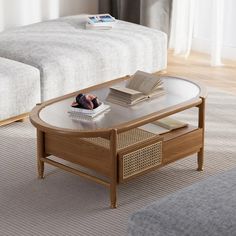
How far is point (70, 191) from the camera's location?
4.01 m

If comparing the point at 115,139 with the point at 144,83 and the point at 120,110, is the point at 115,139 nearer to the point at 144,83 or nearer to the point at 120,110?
the point at 120,110

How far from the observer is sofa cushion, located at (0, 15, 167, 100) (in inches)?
203

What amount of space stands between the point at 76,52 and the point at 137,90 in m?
1.17

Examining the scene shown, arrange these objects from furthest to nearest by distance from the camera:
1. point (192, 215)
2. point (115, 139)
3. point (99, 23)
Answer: point (99, 23)
point (115, 139)
point (192, 215)

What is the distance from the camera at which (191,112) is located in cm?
526

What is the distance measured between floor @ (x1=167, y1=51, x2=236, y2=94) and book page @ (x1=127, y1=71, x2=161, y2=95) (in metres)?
1.59

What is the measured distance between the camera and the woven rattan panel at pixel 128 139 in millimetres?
3942

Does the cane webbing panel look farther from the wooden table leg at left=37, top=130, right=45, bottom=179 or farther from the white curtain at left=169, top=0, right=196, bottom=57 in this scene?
the white curtain at left=169, top=0, right=196, bottom=57

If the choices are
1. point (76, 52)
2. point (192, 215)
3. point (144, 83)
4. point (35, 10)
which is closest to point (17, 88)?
point (76, 52)

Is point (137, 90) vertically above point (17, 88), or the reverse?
point (137, 90)

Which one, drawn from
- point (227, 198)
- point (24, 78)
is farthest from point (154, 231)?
point (24, 78)

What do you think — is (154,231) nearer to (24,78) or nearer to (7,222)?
(7,222)

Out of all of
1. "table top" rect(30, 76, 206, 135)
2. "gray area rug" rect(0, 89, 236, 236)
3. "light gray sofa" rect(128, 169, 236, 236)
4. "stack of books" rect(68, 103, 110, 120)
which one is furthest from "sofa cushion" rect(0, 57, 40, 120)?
"light gray sofa" rect(128, 169, 236, 236)

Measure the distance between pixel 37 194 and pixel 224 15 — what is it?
127 inches
